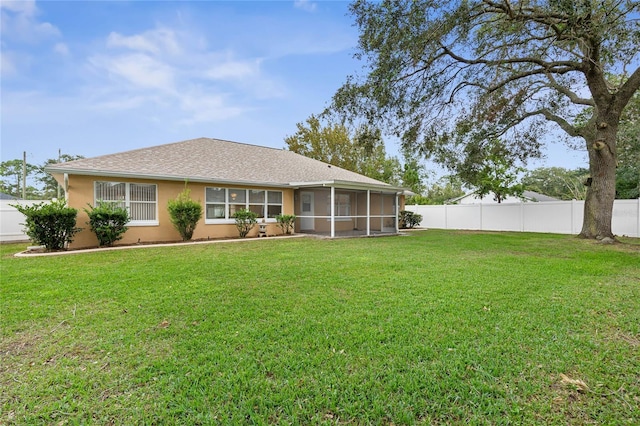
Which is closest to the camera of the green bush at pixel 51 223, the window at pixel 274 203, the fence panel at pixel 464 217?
the green bush at pixel 51 223

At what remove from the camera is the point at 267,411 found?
85.9 inches

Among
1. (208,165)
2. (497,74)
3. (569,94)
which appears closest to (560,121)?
(569,94)

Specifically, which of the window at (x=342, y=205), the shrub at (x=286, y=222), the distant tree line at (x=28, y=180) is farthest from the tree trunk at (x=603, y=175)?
the distant tree line at (x=28, y=180)

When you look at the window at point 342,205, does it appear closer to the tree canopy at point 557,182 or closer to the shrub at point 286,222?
the shrub at point 286,222

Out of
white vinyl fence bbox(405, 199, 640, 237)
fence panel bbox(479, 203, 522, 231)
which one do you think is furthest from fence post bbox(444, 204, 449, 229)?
fence panel bbox(479, 203, 522, 231)

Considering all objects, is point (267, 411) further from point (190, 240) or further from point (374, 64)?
point (190, 240)

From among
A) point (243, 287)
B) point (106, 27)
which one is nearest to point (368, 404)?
point (243, 287)

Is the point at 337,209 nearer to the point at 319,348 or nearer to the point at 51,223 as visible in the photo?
the point at 51,223

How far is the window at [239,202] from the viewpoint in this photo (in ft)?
44.1

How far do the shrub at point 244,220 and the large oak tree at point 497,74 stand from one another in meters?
5.98

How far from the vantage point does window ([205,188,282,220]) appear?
44.1 feet

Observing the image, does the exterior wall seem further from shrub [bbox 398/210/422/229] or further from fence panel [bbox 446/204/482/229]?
fence panel [bbox 446/204/482/229]

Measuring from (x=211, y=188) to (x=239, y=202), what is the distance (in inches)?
54.8

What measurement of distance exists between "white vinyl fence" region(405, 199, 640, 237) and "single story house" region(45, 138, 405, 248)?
5.82 m
